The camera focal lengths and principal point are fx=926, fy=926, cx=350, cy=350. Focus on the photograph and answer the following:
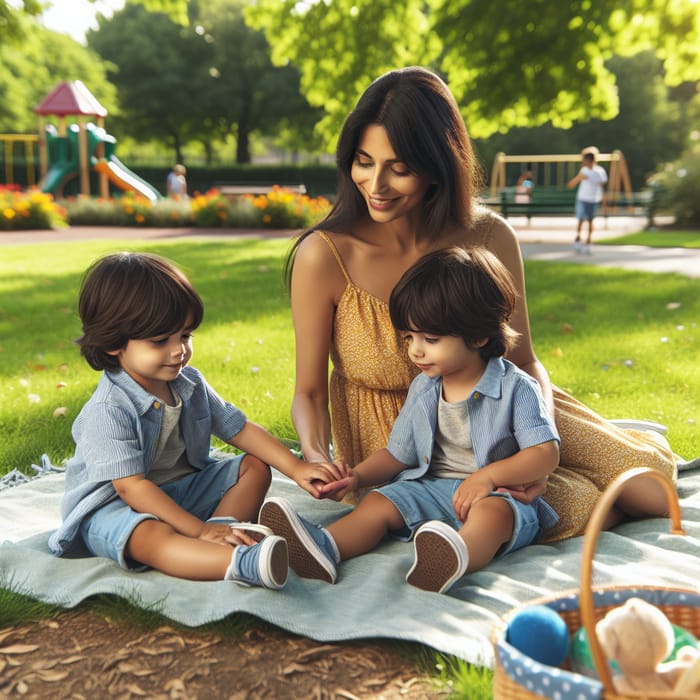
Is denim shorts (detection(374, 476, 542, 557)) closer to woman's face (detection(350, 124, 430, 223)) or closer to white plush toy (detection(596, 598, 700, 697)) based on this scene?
woman's face (detection(350, 124, 430, 223))

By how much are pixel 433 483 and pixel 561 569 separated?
525 millimetres

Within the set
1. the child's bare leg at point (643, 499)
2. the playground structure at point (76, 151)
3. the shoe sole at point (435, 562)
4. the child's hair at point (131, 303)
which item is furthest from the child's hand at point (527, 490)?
the playground structure at point (76, 151)

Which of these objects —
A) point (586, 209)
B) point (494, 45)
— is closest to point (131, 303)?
point (494, 45)

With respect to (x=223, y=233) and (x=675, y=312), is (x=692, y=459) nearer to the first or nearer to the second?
(x=675, y=312)

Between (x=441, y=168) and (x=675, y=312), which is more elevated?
(x=441, y=168)

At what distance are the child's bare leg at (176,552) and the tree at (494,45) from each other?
988cm

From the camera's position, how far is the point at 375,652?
249 centimetres

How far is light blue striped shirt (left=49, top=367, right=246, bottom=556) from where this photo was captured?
9.77 ft

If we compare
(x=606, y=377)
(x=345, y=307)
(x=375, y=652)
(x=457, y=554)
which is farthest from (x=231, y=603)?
(x=606, y=377)

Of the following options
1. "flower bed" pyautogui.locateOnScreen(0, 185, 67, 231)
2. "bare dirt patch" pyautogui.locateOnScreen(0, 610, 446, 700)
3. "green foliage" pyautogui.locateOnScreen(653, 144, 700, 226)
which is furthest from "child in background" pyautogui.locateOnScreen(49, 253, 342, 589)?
"green foliage" pyautogui.locateOnScreen(653, 144, 700, 226)

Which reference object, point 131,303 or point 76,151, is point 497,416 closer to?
point 131,303

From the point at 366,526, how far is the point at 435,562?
0.43 metres

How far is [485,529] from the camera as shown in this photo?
9.53ft

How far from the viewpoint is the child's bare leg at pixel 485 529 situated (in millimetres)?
2885
